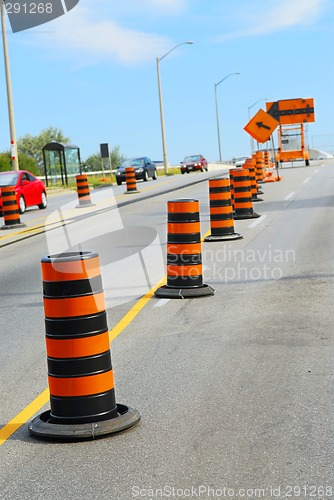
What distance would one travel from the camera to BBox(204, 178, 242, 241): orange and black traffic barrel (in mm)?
16766

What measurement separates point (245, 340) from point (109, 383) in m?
2.63

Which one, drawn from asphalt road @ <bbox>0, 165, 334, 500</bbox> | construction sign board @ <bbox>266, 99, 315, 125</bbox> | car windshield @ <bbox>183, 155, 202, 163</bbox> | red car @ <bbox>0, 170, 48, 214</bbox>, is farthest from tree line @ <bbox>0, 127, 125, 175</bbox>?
asphalt road @ <bbox>0, 165, 334, 500</bbox>

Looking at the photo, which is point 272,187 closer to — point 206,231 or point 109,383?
point 206,231

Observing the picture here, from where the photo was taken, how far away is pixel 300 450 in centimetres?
541

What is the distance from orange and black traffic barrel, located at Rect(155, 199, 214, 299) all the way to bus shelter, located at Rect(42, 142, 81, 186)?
40389mm

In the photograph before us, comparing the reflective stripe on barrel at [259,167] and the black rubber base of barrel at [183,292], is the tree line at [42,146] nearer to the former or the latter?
the reflective stripe on barrel at [259,167]

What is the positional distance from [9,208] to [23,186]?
6.71 meters

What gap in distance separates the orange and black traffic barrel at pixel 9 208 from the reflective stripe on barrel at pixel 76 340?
62.0 ft

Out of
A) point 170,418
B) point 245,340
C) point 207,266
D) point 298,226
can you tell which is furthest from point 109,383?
point 298,226

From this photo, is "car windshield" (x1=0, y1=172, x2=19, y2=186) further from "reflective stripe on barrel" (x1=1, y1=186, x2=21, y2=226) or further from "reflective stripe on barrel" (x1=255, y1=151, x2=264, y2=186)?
Result: "reflective stripe on barrel" (x1=255, y1=151, x2=264, y2=186)

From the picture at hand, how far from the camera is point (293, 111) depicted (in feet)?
172

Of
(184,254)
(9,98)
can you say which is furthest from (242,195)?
(9,98)

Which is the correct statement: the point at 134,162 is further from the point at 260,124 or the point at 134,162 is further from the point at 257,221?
the point at 257,221

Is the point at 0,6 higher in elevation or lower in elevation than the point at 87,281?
higher
